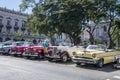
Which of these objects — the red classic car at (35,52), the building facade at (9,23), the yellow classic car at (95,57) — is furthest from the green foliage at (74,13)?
the building facade at (9,23)

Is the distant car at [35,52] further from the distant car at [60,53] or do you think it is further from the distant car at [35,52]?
the distant car at [60,53]

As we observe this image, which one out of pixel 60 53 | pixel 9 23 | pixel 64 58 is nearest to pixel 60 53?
pixel 60 53

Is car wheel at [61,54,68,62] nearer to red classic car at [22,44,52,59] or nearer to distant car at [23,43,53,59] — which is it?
distant car at [23,43,53,59]

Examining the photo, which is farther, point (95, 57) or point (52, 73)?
point (95, 57)

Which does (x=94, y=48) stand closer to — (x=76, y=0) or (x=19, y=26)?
(x=76, y=0)

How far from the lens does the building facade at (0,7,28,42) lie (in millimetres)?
65812

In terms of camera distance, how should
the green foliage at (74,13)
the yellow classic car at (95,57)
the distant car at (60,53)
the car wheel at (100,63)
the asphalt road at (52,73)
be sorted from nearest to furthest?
the asphalt road at (52,73), the yellow classic car at (95,57), the car wheel at (100,63), the distant car at (60,53), the green foliage at (74,13)

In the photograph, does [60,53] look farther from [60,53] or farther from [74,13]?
[74,13]

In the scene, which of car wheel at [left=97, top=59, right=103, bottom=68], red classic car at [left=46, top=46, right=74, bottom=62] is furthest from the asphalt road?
red classic car at [left=46, top=46, right=74, bottom=62]

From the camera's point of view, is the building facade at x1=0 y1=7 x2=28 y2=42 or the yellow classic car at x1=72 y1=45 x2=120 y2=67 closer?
the yellow classic car at x1=72 y1=45 x2=120 y2=67

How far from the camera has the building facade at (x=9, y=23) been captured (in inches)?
2591

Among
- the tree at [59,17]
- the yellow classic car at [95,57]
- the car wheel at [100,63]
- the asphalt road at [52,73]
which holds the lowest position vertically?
the asphalt road at [52,73]

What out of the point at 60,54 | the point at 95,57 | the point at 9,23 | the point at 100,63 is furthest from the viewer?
the point at 9,23

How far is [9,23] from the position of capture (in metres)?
68.9
